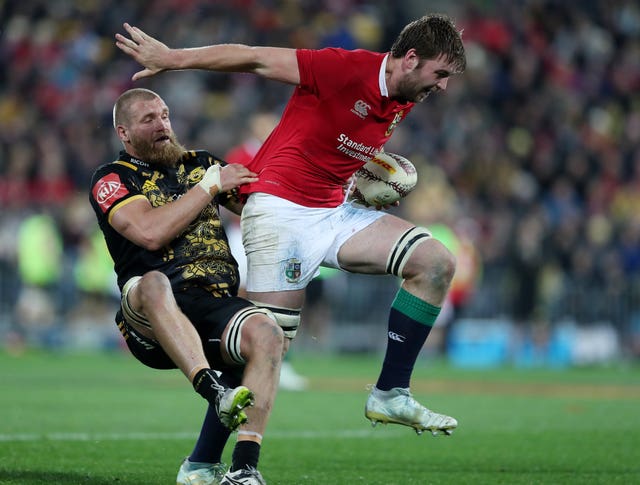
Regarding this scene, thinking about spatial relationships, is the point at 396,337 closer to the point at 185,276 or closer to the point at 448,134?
the point at 185,276

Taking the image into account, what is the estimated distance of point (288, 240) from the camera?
6.72 metres

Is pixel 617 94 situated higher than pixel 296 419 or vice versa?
pixel 617 94

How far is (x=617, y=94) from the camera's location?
23.2 meters

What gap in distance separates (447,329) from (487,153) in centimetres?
374

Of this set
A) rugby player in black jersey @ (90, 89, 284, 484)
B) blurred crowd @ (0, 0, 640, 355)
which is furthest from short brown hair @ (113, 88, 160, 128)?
blurred crowd @ (0, 0, 640, 355)

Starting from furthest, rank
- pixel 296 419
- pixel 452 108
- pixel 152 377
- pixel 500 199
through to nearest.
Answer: pixel 452 108
pixel 500 199
pixel 152 377
pixel 296 419

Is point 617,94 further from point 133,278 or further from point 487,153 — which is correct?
point 133,278

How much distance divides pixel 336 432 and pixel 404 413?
294 cm

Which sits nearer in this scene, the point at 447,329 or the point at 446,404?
the point at 446,404

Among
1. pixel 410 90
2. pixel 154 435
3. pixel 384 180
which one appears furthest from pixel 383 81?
pixel 154 435

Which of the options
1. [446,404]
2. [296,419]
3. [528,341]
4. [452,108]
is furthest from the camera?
[452,108]

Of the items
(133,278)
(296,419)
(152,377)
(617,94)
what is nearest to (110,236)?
(133,278)

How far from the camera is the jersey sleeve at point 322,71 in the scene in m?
6.51

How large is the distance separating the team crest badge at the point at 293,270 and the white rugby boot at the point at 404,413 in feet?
2.50
